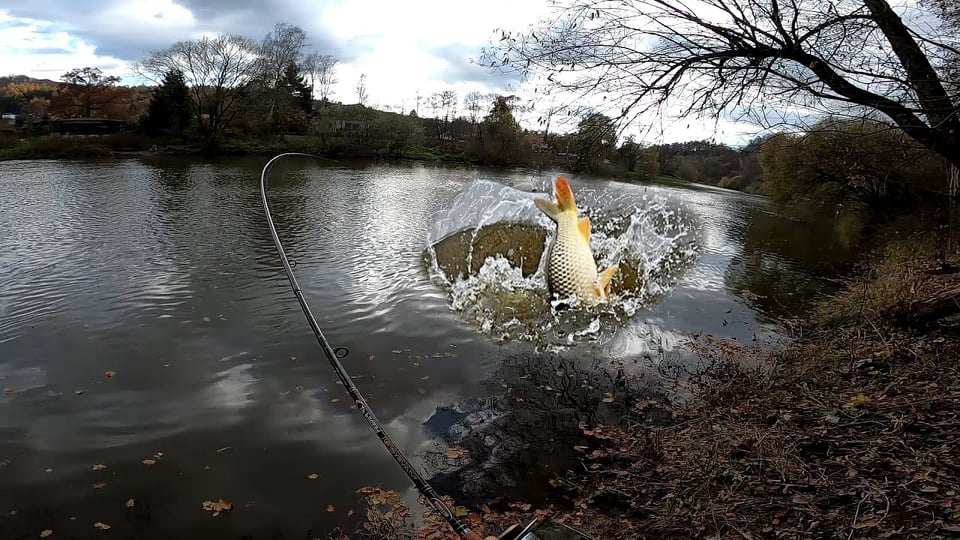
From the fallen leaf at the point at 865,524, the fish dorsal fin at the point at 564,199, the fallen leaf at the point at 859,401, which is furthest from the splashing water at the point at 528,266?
the fallen leaf at the point at 865,524

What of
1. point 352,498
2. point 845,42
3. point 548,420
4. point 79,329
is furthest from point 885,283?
point 79,329

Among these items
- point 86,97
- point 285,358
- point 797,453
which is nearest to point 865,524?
point 797,453

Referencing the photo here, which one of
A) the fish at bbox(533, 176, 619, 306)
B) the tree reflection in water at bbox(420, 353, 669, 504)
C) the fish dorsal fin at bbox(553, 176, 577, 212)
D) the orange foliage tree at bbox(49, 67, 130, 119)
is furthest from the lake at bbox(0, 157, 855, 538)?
the orange foliage tree at bbox(49, 67, 130, 119)

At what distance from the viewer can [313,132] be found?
57.9m

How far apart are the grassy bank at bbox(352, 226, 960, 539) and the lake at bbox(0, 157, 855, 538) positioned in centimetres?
71

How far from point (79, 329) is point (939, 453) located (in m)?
11.3

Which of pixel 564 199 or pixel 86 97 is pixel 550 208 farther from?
pixel 86 97

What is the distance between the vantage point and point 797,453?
4859 millimetres

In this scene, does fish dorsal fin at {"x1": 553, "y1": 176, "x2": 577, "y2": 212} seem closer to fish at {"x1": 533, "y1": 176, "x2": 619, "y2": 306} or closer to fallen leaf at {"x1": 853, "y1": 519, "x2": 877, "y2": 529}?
fish at {"x1": 533, "y1": 176, "x2": 619, "y2": 306}

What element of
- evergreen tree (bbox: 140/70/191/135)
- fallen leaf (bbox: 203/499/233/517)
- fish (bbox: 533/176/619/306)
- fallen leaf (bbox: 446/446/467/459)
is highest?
evergreen tree (bbox: 140/70/191/135)

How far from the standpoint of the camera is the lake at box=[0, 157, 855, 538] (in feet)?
17.5

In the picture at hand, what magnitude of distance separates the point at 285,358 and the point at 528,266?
6.22 metres

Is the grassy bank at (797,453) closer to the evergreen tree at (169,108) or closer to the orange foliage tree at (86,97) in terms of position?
the evergreen tree at (169,108)

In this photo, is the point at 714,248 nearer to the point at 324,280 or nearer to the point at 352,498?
the point at 324,280
